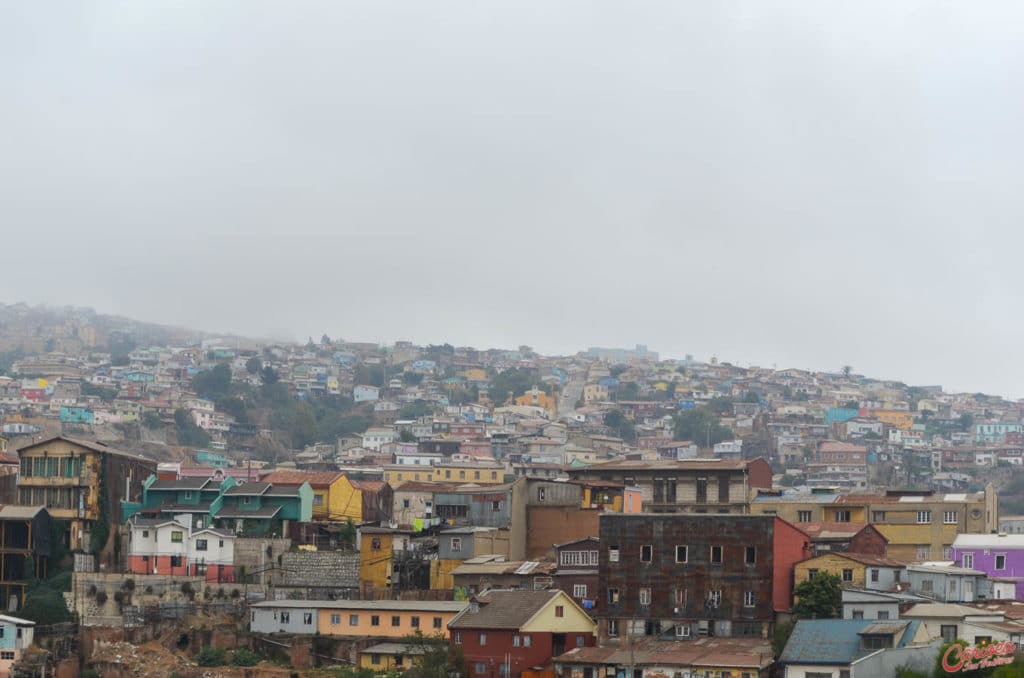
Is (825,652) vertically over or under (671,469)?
under

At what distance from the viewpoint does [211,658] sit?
6069 cm

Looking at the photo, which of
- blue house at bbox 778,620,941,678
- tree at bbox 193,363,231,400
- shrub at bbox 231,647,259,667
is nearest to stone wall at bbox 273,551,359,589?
shrub at bbox 231,647,259,667

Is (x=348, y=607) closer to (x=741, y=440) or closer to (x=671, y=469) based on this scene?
(x=671, y=469)

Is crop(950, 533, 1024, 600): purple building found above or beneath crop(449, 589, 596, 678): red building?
above

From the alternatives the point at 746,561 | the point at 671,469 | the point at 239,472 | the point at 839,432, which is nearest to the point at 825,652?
the point at 746,561

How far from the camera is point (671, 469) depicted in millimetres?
78438

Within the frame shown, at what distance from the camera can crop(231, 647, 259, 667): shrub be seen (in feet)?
197

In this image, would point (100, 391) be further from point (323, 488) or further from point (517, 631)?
point (517, 631)

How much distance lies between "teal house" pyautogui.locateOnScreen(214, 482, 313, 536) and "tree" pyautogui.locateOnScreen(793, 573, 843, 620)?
2294cm

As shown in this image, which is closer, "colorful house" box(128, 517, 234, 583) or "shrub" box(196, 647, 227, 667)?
"shrub" box(196, 647, 227, 667)

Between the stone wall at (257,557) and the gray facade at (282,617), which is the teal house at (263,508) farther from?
the gray facade at (282,617)

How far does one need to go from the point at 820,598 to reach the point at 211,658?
2016 cm

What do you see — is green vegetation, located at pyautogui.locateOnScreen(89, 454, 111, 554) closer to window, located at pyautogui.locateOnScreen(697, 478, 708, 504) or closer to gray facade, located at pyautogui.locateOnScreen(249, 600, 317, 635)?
gray facade, located at pyautogui.locateOnScreen(249, 600, 317, 635)

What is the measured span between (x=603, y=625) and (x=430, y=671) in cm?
605
